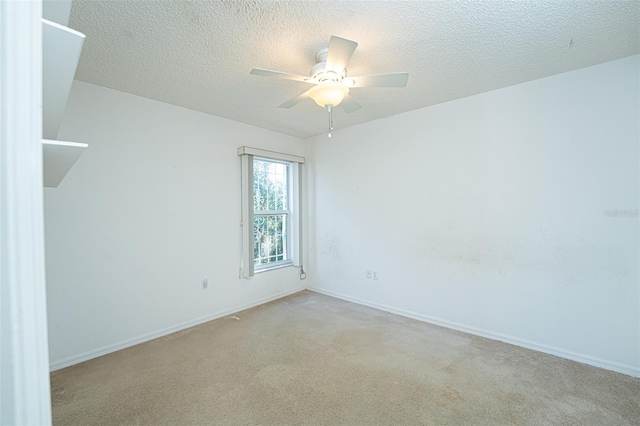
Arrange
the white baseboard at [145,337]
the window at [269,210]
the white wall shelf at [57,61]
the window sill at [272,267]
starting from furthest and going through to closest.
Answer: the window sill at [272,267] < the window at [269,210] < the white baseboard at [145,337] < the white wall shelf at [57,61]

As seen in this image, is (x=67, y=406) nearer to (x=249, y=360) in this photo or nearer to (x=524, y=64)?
(x=249, y=360)

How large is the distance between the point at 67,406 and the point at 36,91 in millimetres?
2284

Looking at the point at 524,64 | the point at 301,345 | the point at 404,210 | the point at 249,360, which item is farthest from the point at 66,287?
the point at 524,64

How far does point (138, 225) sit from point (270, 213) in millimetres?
1609

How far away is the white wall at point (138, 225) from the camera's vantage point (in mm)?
2344

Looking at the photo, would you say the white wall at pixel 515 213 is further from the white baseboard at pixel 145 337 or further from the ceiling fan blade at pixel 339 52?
the ceiling fan blade at pixel 339 52

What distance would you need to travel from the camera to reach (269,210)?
3.97 meters

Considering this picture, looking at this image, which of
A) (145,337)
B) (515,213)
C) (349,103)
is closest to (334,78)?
(349,103)

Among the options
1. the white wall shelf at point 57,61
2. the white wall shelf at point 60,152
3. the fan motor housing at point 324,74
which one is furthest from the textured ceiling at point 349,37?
the white wall shelf at point 60,152

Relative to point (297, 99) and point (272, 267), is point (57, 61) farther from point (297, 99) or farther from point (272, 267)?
point (272, 267)

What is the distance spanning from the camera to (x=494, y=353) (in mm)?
2436

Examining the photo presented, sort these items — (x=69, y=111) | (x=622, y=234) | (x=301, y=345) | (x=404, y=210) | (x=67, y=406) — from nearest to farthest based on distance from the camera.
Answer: (x=67, y=406) < (x=622, y=234) < (x=69, y=111) < (x=301, y=345) < (x=404, y=210)

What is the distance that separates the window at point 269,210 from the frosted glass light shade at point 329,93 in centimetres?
172

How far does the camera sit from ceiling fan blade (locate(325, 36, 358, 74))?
1460mm
